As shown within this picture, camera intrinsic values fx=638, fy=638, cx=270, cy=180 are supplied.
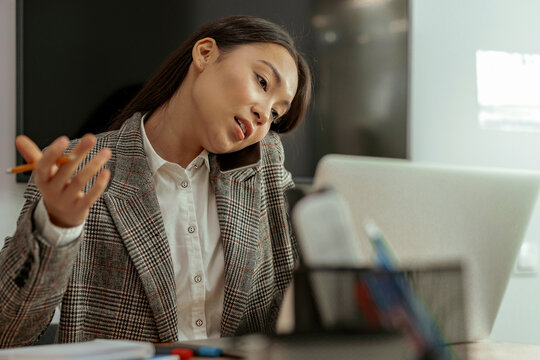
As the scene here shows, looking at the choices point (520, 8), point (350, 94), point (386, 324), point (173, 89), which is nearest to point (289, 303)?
point (386, 324)

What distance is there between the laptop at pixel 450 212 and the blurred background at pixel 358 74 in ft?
3.66

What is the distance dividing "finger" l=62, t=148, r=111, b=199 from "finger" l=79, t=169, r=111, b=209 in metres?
0.01

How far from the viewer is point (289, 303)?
0.57 meters

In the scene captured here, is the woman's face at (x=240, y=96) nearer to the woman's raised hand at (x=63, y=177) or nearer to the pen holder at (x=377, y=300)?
the woman's raised hand at (x=63, y=177)

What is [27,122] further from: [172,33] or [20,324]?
[20,324]

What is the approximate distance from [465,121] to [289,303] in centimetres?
196

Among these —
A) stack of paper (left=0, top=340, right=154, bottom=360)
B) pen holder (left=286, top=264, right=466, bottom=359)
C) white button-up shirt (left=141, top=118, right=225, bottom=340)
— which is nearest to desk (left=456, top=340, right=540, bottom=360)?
pen holder (left=286, top=264, right=466, bottom=359)

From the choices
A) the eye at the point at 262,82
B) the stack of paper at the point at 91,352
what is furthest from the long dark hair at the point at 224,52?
the stack of paper at the point at 91,352

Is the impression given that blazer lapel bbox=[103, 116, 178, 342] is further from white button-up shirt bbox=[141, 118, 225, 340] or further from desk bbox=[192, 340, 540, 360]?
desk bbox=[192, 340, 540, 360]

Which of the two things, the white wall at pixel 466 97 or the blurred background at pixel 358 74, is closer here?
the blurred background at pixel 358 74

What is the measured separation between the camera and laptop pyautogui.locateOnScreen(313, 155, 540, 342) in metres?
0.66

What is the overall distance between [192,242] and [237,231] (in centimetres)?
9

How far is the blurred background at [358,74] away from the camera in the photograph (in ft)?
5.31

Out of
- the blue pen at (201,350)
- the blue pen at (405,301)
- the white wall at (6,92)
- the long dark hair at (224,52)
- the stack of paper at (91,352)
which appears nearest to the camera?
the blue pen at (405,301)
